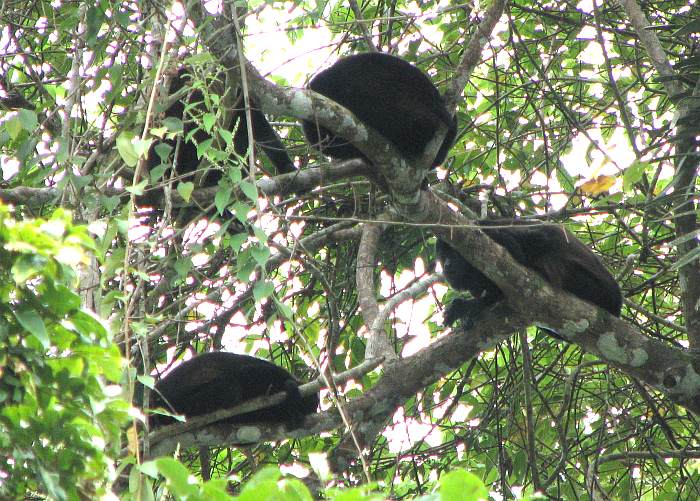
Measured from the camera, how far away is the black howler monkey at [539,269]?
13.0ft

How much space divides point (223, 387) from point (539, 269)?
176 centimetres

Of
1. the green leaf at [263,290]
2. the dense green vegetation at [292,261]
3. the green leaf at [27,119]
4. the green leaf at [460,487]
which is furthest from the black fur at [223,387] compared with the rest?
the green leaf at [460,487]

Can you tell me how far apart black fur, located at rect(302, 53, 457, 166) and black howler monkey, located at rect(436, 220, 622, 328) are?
1.80 feet

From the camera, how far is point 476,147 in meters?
5.51

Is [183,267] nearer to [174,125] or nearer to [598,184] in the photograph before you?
[174,125]

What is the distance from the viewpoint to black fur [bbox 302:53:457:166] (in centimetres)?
376

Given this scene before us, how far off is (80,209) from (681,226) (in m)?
2.70

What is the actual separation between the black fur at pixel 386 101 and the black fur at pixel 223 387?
1.32 meters

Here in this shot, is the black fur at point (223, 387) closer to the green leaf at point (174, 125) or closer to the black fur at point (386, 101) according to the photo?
the black fur at point (386, 101)

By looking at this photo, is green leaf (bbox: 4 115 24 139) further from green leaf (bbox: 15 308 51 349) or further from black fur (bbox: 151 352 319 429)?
black fur (bbox: 151 352 319 429)

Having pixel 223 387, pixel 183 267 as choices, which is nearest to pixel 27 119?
pixel 183 267

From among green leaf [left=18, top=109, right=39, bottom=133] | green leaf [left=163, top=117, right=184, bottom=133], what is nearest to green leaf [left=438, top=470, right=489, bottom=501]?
green leaf [left=163, top=117, right=184, bottom=133]

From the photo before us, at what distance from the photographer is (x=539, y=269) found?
157 inches

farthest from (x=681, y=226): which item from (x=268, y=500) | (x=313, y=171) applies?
(x=268, y=500)
